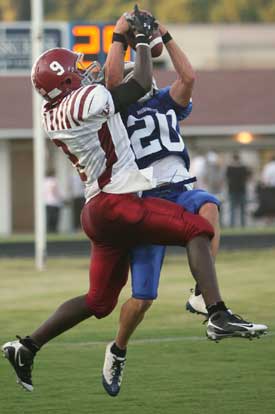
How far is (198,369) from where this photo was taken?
353 inches

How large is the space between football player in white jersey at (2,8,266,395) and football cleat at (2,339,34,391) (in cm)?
58

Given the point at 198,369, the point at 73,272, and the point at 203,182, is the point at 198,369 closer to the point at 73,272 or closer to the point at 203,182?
the point at 73,272

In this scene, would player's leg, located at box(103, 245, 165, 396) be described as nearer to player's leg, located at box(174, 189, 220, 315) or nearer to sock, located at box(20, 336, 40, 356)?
player's leg, located at box(174, 189, 220, 315)

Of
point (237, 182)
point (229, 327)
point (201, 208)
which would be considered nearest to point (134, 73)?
point (201, 208)

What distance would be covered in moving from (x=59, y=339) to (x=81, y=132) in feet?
11.9

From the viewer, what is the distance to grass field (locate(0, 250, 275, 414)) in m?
7.83

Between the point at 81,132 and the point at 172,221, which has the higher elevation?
the point at 81,132

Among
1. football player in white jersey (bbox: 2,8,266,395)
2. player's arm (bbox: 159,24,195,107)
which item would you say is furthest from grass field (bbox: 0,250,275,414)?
player's arm (bbox: 159,24,195,107)

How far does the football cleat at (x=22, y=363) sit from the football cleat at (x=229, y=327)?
1.22m

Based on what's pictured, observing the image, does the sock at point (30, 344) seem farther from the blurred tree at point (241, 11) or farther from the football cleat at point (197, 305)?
the blurred tree at point (241, 11)

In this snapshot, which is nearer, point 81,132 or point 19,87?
point 81,132

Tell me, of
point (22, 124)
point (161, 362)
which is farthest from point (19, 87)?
point (161, 362)

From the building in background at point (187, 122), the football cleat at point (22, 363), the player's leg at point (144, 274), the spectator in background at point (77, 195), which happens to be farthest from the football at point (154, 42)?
the building in background at point (187, 122)

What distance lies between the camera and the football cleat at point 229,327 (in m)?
7.38
